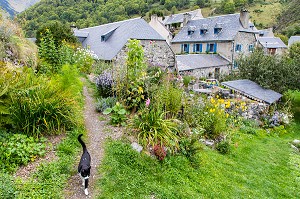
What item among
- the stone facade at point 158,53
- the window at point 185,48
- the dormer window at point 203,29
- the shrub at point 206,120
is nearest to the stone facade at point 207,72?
the stone facade at point 158,53

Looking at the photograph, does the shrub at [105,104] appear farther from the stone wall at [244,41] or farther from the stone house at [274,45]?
the stone house at [274,45]

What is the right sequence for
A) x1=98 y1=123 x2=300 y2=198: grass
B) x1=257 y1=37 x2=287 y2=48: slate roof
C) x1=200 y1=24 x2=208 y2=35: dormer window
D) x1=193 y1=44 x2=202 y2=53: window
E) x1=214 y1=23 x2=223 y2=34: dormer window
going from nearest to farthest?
x1=98 y1=123 x2=300 y2=198: grass → x1=214 y1=23 x2=223 y2=34: dormer window → x1=200 y1=24 x2=208 y2=35: dormer window → x1=193 y1=44 x2=202 y2=53: window → x1=257 y1=37 x2=287 y2=48: slate roof

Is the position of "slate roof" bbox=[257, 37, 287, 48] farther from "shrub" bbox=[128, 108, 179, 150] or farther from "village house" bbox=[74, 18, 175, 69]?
"shrub" bbox=[128, 108, 179, 150]

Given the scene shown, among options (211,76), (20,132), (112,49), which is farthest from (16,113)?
(211,76)

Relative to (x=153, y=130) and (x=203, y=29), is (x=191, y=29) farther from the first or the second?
(x=153, y=130)

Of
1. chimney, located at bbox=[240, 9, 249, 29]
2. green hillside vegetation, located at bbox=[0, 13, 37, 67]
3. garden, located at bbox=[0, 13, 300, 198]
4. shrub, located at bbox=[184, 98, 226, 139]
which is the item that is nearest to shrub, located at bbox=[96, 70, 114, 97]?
garden, located at bbox=[0, 13, 300, 198]

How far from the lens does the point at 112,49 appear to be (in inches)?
719

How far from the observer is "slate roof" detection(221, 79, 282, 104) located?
527 inches

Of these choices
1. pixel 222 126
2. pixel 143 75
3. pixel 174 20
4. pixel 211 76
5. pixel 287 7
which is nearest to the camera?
pixel 143 75

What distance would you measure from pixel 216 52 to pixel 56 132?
25.2m

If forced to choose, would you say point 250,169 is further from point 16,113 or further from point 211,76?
point 211,76

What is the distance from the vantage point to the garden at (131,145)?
3.92 m

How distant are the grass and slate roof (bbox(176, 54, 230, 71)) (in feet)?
48.0

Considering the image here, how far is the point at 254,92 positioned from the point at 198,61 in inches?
402
